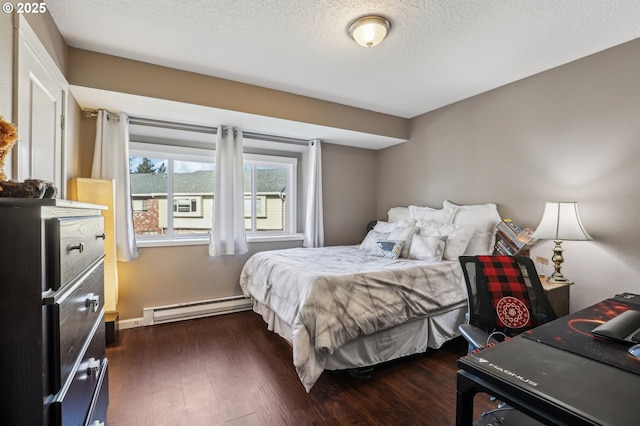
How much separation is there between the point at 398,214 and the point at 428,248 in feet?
4.02

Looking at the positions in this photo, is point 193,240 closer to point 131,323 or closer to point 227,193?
point 227,193

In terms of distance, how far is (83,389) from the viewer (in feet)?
3.31

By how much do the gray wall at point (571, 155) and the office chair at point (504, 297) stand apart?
1153mm

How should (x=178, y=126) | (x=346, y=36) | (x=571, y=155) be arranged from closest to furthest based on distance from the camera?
(x=346, y=36) < (x=571, y=155) < (x=178, y=126)

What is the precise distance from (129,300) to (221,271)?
95 cm

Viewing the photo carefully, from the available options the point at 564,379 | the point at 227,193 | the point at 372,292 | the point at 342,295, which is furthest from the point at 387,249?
the point at 564,379

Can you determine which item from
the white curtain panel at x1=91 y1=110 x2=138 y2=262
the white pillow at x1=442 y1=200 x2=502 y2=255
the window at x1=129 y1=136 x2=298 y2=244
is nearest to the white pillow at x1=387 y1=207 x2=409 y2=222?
the white pillow at x1=442 y1=200 x2=502 y2=255

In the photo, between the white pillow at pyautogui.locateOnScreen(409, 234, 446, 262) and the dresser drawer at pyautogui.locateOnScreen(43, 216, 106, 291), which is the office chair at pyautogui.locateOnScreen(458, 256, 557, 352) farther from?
the dresser drawer at pyautogui.locateOnScreen(43, 216, 106, 291)

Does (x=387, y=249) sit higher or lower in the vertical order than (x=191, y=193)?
lower

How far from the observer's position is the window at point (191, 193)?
11.3 feet

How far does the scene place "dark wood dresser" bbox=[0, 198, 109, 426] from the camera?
27.3 inches

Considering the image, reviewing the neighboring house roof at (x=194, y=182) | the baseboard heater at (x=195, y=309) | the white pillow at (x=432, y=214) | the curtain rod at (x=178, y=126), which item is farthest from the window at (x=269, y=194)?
the white pillow at (x=432, y=214)

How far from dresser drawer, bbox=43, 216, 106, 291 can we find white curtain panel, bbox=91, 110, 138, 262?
191 cm

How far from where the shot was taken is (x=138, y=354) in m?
2.43
